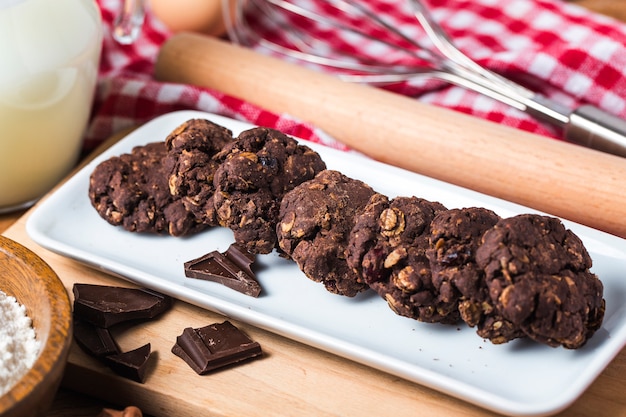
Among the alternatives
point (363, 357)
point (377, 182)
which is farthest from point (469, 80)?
point (363, 357)

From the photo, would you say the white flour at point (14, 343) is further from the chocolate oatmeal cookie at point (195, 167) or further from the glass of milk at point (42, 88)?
Answer: the glass of milk at point (42, 88)

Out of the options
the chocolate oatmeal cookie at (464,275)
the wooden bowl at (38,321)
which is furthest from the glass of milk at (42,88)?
the chocolate oatmeal cookie at (464,275)

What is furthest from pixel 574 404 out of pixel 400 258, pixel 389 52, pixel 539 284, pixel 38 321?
pixel 389 52

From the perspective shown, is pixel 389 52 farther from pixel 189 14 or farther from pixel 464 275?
pixel 464 275

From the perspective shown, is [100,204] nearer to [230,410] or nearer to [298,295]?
[298,295]

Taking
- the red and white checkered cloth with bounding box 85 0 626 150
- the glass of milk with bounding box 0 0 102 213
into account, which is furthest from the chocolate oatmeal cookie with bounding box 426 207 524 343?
the glass of milk with bounding box 0 0 102 213

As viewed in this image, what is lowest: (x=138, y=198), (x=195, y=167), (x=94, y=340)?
(x=94, y=340)
